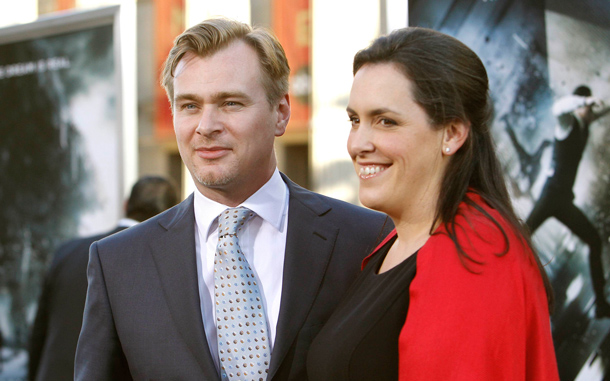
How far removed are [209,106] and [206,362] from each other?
79cm

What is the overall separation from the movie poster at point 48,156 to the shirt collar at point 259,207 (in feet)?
4.56

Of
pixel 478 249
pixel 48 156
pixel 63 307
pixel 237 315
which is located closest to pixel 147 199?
pixel 48 156

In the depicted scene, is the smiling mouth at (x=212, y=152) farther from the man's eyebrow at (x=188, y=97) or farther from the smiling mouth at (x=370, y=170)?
the smiling mouth at (x=370, y=170)

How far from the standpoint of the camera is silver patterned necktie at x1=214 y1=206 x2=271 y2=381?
190 centimetres

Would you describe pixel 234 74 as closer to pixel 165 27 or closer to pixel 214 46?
pixel 214 46

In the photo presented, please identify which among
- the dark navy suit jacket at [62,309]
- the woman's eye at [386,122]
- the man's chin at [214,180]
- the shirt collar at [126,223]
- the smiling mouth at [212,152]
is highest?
the woman's eye at [386,122]

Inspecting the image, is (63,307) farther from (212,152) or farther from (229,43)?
(229,43)

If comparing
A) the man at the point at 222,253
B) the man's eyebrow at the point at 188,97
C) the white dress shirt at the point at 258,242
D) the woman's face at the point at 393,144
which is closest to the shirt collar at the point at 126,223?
the man at the point at 222,253

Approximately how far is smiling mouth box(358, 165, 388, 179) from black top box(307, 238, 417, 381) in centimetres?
24

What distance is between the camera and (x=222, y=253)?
202 centimetres

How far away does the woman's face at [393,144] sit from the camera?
1.63 metres

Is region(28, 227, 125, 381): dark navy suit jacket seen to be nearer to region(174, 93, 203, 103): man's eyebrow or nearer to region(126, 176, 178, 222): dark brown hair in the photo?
region(126, 176, 178, 222): dark brown hair

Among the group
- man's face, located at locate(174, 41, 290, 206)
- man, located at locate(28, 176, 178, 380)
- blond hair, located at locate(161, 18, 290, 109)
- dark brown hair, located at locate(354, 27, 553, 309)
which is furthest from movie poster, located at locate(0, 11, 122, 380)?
dark brown hair, located at locate(354, 27, 553, 309)

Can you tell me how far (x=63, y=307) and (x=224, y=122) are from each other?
1.91m
